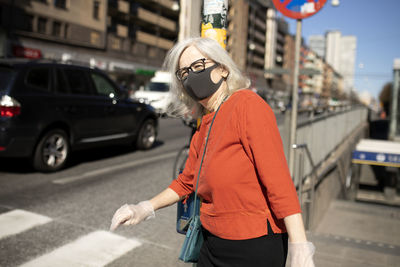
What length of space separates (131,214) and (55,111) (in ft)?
17.9

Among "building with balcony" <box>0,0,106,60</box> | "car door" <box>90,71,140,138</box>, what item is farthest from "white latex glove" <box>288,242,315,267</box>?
"building with balcony" <box>0,0,106,60</box>

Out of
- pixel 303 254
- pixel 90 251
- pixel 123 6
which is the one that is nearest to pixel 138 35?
pixel 123 6

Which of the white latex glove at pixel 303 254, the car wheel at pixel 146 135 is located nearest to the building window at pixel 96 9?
the car wheel at pixel 146 135

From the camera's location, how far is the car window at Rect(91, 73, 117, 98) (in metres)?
8.14

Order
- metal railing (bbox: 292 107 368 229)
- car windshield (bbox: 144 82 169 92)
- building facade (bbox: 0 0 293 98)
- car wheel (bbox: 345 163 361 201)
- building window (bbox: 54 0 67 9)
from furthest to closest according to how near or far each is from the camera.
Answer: building window (bbox: 54 0 67 9)
building facade (bbox: 0 0 293 98)
car windshield (bbox: 144 82 169 92)
car wheel (bbox: 345 163 361 201)
metal railing (bbox: 292 107 368 229)

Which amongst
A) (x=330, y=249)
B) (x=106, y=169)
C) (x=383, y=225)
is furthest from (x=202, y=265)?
(x=383, y=225)

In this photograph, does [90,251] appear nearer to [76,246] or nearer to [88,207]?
[76,246]

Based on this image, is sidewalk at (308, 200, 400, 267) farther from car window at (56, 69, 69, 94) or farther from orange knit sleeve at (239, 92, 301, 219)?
car window at (56, 69, 69, 94)

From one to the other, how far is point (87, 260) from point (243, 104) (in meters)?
2.64

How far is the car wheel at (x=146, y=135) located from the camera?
31.7 feet

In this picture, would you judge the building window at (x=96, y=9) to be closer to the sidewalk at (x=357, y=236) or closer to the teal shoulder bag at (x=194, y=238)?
the sidewalk at (x=357, y=236)

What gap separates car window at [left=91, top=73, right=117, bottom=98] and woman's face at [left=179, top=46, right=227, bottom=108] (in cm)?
649

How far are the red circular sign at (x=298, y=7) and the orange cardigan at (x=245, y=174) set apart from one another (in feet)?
10.3

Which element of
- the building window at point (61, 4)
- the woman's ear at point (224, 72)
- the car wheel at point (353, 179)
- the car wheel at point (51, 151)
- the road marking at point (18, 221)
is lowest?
the car wheel at point (353, 179)
